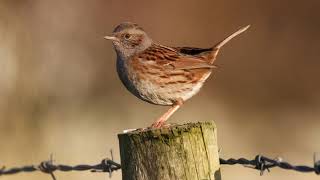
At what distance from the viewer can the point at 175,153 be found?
5.18 metres

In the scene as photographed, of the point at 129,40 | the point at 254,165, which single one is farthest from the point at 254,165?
the point at 129,40

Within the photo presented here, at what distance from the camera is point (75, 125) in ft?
48.6

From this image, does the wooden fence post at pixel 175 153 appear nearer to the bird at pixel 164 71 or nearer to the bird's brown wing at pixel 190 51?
the bird at pixel 164 71

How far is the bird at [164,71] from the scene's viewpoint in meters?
7.88

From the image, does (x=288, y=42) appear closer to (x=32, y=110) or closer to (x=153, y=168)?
(x=32, y=110)

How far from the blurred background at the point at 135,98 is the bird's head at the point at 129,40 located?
4.01m

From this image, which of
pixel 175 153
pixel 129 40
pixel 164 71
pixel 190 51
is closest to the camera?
pixel 175 153

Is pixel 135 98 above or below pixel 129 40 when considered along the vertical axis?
below

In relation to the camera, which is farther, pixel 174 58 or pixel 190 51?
pixel 190 51

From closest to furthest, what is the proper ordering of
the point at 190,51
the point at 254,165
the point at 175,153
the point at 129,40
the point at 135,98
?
→ the point at 175,153 < the point at 254,165 < the point at 190,51 < the point at 129,40 < the point at 135,98

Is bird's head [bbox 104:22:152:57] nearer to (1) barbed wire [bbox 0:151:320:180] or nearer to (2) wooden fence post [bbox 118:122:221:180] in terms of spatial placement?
(1) barbed wire [bbox 0:151:320:180]

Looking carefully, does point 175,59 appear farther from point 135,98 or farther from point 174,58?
point 135,98

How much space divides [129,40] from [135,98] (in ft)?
24.0

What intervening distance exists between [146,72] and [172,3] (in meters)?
10.0
